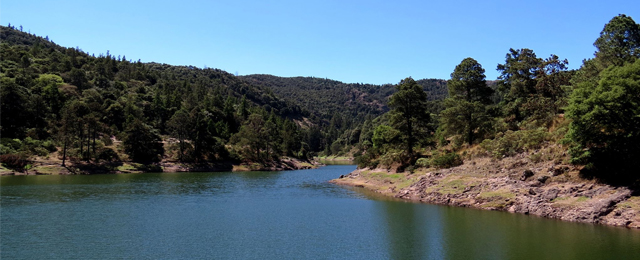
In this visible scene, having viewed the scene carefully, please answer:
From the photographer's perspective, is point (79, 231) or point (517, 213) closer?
point (79, 231)

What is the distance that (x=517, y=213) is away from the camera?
134 ft

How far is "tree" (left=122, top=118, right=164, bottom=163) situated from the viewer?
111 metres

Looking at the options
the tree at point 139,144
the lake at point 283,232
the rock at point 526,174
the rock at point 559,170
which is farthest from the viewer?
the tree at point 139,144

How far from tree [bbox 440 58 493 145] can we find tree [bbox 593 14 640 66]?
702 inches

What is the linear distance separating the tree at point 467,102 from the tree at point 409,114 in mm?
4194

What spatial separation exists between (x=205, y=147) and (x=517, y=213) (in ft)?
334

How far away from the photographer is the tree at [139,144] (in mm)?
110562

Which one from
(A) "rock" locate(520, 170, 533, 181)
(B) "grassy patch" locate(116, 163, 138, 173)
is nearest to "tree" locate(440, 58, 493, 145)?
(A) "rock" locate(520, 170, 533, 181)

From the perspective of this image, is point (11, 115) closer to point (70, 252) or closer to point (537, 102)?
point (70, 252)

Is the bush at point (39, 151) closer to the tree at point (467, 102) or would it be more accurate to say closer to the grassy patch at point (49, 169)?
the grassy patch at point (49, 169)

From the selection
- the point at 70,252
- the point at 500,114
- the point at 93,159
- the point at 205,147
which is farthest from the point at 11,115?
the point at 500,114

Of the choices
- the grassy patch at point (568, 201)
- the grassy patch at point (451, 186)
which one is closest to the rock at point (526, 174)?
the grassy patch at point (568, 201)

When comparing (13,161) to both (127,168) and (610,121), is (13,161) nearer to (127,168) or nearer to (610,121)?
(127,168)

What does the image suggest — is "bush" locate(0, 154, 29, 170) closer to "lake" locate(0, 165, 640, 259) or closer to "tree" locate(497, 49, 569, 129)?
"lake" locate(0, 165, 640, 259)
